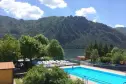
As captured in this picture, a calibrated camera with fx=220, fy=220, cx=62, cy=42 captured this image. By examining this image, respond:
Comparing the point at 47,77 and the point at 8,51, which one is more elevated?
the point at 8,51

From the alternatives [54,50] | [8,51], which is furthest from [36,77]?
[54,50]

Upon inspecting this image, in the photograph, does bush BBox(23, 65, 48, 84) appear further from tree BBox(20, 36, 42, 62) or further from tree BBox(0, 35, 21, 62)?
tree BBox(20, 36, 42, 62)

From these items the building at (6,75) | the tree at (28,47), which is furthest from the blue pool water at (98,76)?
the building at (6,75)

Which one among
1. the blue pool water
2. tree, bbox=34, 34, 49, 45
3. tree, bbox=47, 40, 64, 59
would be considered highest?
tree, bbox=34, 34, 49, 45

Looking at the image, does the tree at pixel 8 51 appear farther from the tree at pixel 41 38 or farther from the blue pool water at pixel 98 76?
the tree at pixel 41 38

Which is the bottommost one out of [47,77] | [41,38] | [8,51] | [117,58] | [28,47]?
A: [117,58]

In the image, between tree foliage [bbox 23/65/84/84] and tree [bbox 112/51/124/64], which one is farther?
tree [bbox 112/51/124/64]

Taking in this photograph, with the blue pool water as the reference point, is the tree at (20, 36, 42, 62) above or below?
above

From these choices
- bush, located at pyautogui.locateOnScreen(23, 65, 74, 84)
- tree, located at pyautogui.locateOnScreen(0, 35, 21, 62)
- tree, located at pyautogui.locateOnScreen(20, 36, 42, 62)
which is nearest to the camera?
bush, located at pyautogui.locateOnScreen(23, 65, 74, 84)

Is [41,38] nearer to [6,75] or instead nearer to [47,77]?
[6,75]

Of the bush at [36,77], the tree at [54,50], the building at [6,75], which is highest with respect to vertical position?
the tree at [54,50]

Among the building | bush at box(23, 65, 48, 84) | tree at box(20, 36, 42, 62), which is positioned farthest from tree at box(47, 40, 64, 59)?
bush at box(23, 65, 48, 84)

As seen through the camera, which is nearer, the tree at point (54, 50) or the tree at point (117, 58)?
the tree at point (117, 58)

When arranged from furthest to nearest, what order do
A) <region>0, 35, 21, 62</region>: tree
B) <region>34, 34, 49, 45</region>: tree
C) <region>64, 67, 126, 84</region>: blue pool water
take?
<region>34, 34, 49, 45</region>: tree
<region>0, 35, 21, 62</region>: tree
<region>64, 67, 126, 84</region>: blue pool water
